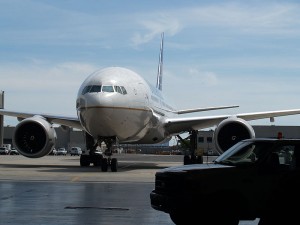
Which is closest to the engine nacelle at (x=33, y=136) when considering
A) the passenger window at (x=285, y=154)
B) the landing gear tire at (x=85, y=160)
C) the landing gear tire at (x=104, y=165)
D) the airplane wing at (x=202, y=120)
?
the landing gear tire at (x=85, y=160)

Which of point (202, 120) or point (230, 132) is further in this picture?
point (202, 120)

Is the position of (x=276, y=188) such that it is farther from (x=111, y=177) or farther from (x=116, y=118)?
(x=116, y=118)

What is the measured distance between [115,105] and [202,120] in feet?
24.9

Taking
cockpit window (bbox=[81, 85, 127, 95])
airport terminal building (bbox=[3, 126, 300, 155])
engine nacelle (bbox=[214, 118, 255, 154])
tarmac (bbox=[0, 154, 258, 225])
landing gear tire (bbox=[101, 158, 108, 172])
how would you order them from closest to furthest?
tarmac (bbox=[0, 154, 258, 225]) < landing gear tire (bbox=[101, 158, 108, 172]) < cockpit window (bbox=[81, 85, 127, 95]) < engine nacelle (bbox=[214, 118, 255, 154]) < airport terminal building (bbox=[3, 126, 300, 155])

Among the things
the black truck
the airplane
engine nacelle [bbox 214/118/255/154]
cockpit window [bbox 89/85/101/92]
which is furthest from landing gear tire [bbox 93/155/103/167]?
the black truck

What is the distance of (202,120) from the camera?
30531 mm

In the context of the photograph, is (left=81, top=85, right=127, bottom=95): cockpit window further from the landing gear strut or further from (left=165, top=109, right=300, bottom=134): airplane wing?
(left=165, top=109, right=300, bottom=134): airplane wing

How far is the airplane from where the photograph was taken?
954 inches

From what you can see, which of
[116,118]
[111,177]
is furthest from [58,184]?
[116,118]

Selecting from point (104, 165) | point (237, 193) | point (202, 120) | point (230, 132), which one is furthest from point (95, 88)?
point (237, 193)

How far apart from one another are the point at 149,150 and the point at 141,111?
94.0 meters

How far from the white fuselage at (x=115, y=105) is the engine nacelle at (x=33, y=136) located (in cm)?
290

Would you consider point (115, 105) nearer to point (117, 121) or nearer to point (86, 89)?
point (117, 121)

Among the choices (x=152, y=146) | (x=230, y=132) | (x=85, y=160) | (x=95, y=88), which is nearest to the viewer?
(x=95, y=88)
